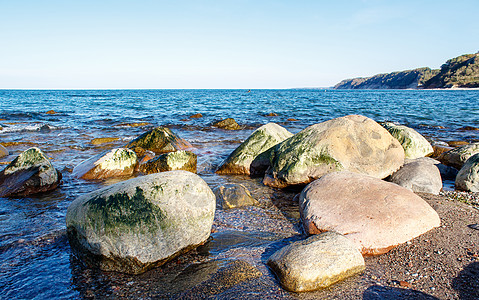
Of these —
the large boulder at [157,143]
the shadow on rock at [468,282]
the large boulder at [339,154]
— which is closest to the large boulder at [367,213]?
the shadow on rock at [468,282]

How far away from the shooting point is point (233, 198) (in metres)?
5.24

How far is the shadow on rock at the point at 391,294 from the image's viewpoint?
108 inches

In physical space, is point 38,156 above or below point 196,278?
above

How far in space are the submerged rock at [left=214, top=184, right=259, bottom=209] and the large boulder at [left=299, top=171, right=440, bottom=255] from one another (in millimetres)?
1092

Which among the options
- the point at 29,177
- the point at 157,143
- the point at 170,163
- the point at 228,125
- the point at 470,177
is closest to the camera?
the point at 470,177

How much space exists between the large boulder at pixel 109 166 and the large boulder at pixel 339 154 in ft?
11.3

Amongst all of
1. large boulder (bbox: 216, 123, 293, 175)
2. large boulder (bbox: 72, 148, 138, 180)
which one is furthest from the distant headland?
large boulder (bbox: 72, 148, 138, 180)

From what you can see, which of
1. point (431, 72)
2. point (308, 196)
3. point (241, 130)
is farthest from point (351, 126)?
point (431, 72)

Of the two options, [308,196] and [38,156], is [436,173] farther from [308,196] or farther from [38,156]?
[38,156]

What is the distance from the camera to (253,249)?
3.74 m

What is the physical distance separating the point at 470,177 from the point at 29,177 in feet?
26.5

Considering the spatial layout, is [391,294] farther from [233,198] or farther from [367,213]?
[233,198]

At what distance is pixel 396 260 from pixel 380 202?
0.80m

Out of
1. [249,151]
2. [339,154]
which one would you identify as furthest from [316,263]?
[249,151]
